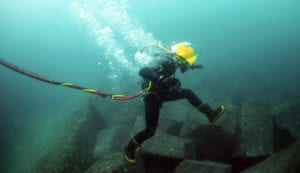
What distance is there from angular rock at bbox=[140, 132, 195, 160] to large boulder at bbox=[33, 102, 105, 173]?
6.88ft

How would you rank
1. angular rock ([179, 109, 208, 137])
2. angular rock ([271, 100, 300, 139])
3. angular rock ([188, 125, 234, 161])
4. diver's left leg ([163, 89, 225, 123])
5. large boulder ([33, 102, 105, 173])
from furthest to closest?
1. large boulder ([33, 102, 105, 173])
2. angular rock ([179, 109, 208, 137])
3. angular rock ([271, 100, 300, 139])
4. angular rock ([188, 125, 234, 161])
5. diver's left leg ([163, 89, 225, 123])

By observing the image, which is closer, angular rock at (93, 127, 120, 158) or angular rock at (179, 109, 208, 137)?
angular rock at (179, 109, 208, 137)

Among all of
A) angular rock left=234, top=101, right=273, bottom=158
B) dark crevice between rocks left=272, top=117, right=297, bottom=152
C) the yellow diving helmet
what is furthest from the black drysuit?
dark crevice between rocks left=272, top=117, right=297, bottom=152

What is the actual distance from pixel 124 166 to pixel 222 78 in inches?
408

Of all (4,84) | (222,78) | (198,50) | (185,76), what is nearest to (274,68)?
(222,78)

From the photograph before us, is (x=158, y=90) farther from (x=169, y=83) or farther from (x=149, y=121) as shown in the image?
(x=149, y=121)

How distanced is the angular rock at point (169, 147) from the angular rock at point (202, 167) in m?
0.35

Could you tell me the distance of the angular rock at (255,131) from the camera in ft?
15.8

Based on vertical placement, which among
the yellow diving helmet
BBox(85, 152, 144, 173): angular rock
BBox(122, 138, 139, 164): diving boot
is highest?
the yellow diving helmet

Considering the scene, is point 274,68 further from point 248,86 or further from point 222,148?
point 222,148

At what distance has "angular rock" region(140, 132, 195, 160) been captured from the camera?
461 cm

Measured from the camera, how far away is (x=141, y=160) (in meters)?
4.88

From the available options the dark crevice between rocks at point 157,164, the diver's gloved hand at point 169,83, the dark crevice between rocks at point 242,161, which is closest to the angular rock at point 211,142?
the dark crevice between rocks at point 242,161

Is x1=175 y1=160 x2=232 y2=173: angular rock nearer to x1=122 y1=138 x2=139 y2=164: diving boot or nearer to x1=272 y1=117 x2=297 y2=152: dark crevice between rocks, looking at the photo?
x1=122 y1=138 x2=139 y2=164: diving boot
